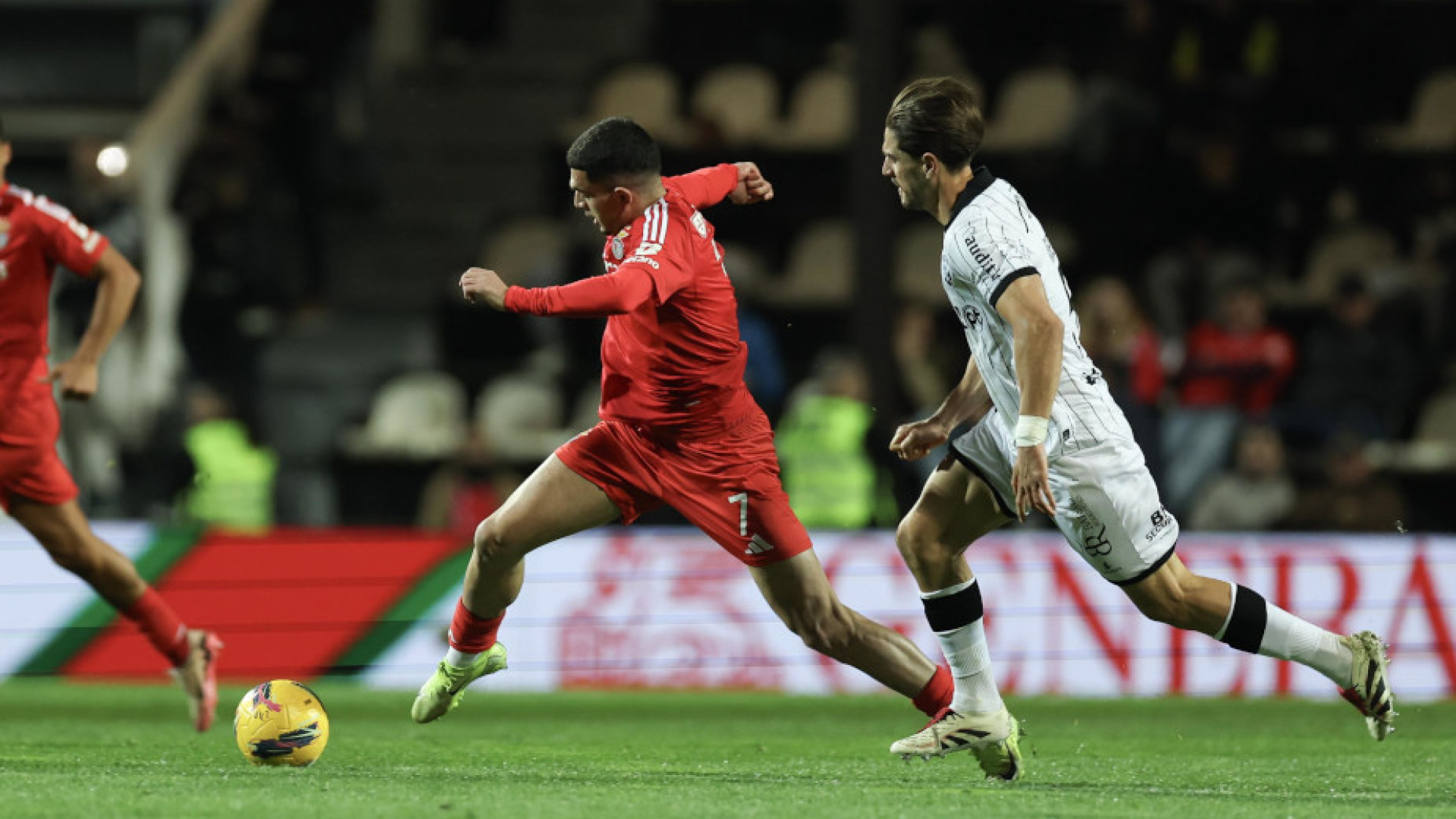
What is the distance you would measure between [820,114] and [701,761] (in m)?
8.93

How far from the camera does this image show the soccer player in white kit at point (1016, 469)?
6.35 meters

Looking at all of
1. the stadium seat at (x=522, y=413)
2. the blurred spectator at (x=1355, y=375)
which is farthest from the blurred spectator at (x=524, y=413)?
the blurred spectator at (x=1355, y=375)

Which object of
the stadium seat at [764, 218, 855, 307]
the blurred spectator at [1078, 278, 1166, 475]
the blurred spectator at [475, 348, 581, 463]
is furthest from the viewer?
the stadium seat at [764, 218, 855, 307]

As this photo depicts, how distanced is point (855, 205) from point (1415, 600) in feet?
11.8

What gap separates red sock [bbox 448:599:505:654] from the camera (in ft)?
24.0

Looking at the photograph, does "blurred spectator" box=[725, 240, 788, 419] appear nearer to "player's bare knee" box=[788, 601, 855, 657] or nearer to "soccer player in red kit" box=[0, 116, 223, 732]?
"soccer player in red kit" box=[0, 116, 223, 732]

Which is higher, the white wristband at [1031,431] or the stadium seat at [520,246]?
the stadium seat at [520,246]

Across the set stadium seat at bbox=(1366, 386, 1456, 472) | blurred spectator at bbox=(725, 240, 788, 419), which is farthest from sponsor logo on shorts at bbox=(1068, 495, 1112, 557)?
stadium seat at bbox=(1366, 386, 1456, 472)

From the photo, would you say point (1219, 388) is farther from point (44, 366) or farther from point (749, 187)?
point (44, 366)

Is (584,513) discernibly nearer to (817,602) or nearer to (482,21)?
(817,602)

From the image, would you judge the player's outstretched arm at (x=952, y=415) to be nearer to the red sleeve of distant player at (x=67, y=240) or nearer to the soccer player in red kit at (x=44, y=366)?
the soccer player in red kit at (x=44, y=366)

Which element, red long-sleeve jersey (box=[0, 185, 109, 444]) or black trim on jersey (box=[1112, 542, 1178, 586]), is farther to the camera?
red long-sleeve jersey (box=[0, 185, 109, 444])

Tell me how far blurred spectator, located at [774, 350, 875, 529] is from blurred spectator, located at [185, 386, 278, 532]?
353cm

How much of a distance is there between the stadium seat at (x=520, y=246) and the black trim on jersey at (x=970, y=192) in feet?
28.9
